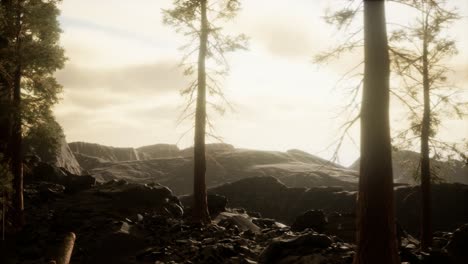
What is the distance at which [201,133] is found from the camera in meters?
16.8

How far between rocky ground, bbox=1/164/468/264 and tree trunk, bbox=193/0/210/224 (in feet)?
2.86

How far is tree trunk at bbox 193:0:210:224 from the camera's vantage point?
16.3m

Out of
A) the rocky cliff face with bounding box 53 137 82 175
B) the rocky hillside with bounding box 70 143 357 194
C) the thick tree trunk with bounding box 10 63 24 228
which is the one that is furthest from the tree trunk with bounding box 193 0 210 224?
the rocky hillside with bounding box 70 143 357 194

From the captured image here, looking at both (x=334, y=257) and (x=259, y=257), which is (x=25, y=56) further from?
(x=334, y=257)

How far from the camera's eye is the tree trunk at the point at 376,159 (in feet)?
25.7

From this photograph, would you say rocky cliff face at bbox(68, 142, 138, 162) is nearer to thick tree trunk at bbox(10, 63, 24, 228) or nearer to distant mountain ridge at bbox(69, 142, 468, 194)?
distant mountain ridge at bbox(69, 142, 468, 194)

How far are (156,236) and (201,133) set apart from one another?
4.57 m

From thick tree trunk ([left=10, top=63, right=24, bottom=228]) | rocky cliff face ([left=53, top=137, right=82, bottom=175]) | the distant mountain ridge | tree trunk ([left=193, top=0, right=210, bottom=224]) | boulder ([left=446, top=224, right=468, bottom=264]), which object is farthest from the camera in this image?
the distant mountain ridge

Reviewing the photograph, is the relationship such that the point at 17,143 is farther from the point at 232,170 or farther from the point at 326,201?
the point at 232,170

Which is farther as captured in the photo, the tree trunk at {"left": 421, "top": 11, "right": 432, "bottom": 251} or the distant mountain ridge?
the distant mountain ridge

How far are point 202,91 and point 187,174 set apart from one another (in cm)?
7530

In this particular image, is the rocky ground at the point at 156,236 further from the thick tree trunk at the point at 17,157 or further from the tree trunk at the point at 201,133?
the tree trunk at the point at 201,133

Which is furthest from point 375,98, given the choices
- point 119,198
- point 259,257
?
point 119,198

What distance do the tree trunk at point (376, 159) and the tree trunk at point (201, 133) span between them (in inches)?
353
